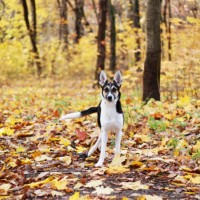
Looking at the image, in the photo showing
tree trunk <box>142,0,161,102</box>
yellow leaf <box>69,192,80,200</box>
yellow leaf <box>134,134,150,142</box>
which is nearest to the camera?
yellow leaf <box>69,192,80,200</box>

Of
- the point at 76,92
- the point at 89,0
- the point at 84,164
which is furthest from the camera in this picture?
the point at 89,0

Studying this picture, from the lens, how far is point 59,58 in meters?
27.4

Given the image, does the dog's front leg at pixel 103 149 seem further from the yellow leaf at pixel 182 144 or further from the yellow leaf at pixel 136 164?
the yellow leaf at pixel 182 144

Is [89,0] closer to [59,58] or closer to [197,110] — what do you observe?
[59,58]

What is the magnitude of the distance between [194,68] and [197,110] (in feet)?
7.87

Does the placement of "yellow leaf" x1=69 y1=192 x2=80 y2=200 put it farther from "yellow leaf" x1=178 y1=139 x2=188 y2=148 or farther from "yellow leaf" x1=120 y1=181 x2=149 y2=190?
"yellow leaf" x1=178 y1=139 x2=188 y2=148

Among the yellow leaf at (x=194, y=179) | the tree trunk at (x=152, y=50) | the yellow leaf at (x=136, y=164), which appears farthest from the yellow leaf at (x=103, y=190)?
the tree trunk at (x=152, y=50)

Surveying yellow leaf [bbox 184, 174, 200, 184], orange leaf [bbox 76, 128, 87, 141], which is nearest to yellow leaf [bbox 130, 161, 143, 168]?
yellow leaf [bbox 184, 174, 200, 184]

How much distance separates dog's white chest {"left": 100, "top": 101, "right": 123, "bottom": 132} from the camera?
556 cm

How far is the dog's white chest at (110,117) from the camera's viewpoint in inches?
Answer: 219

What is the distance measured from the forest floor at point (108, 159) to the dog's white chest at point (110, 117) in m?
0.47

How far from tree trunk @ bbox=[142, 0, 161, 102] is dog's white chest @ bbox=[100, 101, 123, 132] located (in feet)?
16.2

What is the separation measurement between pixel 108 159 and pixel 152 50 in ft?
16.3

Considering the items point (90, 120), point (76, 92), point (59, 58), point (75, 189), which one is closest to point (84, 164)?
point (75, 189)
